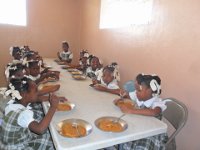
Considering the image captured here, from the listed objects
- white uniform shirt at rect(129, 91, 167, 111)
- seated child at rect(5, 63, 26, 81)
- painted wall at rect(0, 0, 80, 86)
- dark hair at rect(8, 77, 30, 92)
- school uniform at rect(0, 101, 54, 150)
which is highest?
painted wall at rect(0, 0, 80, 86)

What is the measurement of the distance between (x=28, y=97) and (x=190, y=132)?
1165mm

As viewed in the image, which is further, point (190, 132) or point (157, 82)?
point (190, 132)

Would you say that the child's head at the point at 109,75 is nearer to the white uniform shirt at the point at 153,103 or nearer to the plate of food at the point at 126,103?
the plate of food at the point at 126,103

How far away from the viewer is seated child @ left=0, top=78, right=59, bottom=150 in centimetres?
92

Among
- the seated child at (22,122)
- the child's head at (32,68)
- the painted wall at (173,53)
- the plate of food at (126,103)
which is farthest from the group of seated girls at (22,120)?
the painted wall at (173,53)

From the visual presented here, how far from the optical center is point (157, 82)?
3.80 feet

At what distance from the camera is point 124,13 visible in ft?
6.77

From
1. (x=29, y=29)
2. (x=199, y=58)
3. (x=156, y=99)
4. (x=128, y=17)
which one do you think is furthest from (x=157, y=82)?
(x=29, y=29)

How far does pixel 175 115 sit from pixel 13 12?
3.31 meters

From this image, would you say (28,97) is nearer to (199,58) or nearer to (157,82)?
(157,82)

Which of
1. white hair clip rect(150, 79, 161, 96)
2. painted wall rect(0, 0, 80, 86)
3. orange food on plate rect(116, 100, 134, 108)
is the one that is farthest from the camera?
painted wall rect(0, 0, 80, 86)

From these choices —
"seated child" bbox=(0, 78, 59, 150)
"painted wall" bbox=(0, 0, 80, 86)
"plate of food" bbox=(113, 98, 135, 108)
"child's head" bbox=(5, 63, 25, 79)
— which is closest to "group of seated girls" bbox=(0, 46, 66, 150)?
"seated child" bbox=(0, 78, 59, 150)

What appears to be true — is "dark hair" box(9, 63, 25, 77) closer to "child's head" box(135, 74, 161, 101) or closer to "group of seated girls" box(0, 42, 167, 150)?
"group of seated girls" box(0, 42, 167, 150)

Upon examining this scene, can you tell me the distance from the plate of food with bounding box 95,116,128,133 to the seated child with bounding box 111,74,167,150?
0.14m
